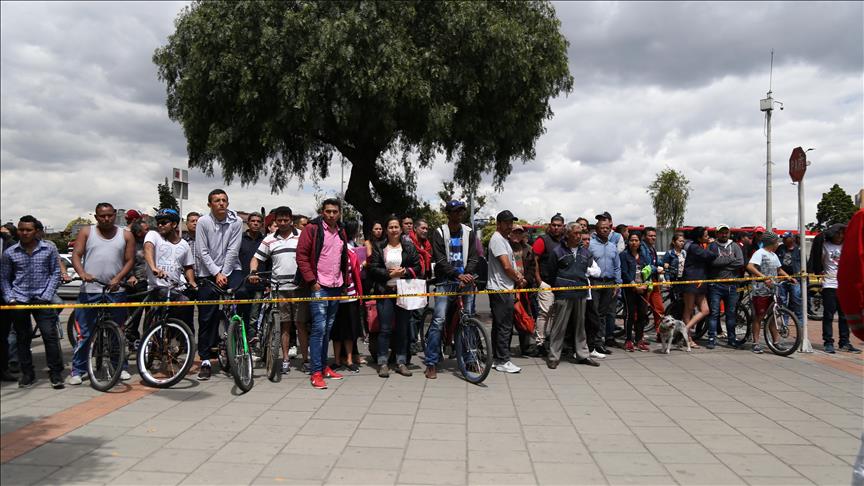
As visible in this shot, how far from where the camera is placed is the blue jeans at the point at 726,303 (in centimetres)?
891

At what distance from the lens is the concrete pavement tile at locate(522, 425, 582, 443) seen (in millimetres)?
4566

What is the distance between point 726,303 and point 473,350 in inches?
185

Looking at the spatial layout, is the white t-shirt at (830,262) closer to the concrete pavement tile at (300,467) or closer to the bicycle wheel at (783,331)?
the bicycle wheel at (783,331)

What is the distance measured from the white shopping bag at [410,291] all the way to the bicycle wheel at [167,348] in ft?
7.38

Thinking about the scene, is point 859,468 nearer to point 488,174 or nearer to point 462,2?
point 462,2

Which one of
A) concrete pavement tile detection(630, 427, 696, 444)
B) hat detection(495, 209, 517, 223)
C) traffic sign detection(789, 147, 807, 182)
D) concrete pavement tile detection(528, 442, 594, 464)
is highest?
traffic sign detection(789, 147, 807, 182)

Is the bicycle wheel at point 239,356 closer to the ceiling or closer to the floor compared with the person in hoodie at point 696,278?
closer to the floor

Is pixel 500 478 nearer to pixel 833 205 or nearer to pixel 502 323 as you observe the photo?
pixel 502 323

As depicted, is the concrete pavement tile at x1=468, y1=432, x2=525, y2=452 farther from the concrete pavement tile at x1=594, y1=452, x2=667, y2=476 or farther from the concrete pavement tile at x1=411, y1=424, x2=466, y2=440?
the concrete pavement tile at x1=594, y1=452, x2=667, y2=476

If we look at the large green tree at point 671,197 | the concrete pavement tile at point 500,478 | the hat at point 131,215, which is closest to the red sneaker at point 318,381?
the concrete pavement tile at point 500,478

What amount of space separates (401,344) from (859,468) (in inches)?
183

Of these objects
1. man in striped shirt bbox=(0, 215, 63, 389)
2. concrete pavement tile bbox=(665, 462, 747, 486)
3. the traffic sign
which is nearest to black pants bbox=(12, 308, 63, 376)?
man in striped shirt bbox=(0, 215, 63, 389)

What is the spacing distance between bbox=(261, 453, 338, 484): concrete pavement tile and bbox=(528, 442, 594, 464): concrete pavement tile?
56.0 inches

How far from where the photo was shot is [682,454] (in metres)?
4.26
